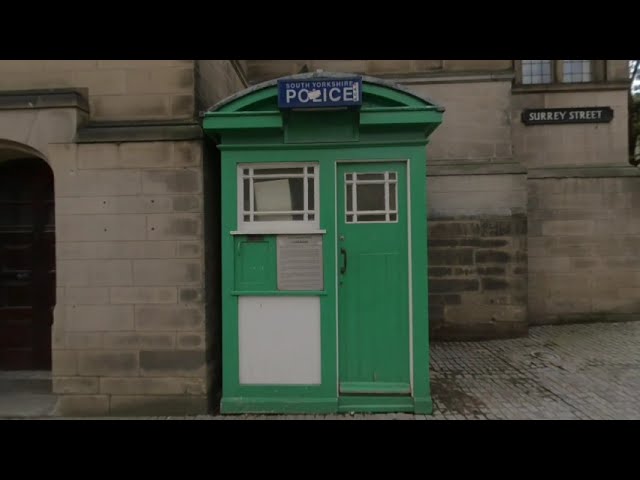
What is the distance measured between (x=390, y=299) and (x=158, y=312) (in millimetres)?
2270

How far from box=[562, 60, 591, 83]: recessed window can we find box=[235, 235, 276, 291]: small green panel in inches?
295

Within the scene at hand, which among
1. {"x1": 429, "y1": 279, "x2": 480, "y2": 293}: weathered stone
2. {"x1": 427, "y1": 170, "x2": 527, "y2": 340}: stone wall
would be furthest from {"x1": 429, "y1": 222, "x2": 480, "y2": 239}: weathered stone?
{"x1": 429, "y1": 279, "x2": 480, "y2": 293}: weathered stone

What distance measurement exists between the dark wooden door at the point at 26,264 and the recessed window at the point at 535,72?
27.8 ft

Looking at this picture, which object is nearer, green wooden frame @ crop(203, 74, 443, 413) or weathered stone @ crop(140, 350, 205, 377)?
green wooden frame @ crop(203, 74, 443, 413)


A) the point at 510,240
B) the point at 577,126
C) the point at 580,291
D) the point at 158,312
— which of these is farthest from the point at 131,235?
the point at 577,126

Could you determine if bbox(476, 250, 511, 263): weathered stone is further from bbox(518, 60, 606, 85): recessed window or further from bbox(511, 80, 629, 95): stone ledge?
bbox(518, 60, 606, 85): recessed window

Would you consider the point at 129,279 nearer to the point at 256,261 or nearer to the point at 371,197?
the point at 256,261

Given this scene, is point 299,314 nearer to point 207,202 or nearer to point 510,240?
point 207,202

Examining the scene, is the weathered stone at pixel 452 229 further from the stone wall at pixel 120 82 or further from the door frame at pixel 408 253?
the stone wall at pixel 120 82

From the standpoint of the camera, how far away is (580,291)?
24.4 feet

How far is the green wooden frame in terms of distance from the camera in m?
3.84

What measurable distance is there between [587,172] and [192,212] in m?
7.12

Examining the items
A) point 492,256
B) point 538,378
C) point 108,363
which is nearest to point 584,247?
point 492,256

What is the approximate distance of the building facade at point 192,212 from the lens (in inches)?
156
